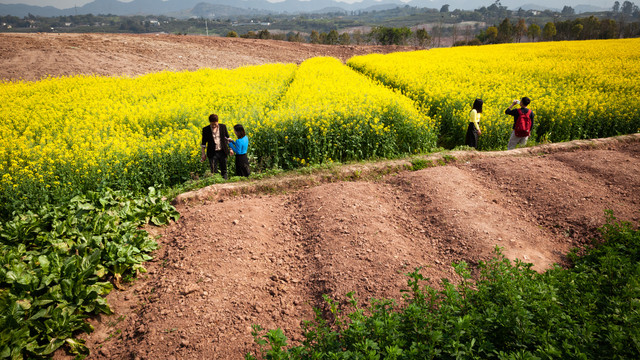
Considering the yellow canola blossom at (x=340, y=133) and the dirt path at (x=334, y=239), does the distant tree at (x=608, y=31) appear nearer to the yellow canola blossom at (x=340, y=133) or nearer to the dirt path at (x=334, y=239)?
the dirt path at (x=334, y=239)

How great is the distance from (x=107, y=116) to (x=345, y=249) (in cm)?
1035

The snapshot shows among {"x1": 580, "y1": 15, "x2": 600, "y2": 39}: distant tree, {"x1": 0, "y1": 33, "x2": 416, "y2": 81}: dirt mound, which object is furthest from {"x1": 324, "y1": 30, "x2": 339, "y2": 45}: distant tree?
{"x1": 580, "y1": 15, "x2": 600, "y2": 39}: distant tree

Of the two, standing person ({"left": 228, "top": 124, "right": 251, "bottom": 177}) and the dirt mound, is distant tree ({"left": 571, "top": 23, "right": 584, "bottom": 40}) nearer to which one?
the dirt mound

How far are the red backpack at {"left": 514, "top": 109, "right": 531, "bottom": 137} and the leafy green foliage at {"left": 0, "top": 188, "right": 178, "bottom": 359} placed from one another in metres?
9.35

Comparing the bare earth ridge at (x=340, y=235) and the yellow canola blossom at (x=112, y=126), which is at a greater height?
the yellow canola blossom at (x=112, y=126)

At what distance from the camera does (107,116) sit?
36.0 ft

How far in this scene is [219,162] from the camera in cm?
772

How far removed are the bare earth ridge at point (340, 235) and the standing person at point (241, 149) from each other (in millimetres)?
632

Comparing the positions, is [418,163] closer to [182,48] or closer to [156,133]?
[156,133]

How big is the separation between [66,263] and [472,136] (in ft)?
32.8

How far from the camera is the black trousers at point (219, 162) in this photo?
24.8 feet

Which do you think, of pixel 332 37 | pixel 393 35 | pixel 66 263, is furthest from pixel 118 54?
pixel 332 37

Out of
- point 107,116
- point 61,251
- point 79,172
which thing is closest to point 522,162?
point 61,251

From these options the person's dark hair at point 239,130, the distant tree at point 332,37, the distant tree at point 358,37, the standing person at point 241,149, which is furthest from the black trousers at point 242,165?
the distant tree at point 358,37
